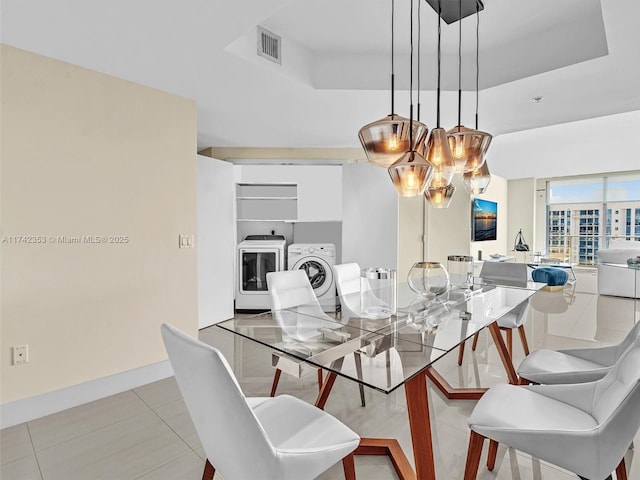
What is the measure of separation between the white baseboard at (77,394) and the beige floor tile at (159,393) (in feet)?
0.24

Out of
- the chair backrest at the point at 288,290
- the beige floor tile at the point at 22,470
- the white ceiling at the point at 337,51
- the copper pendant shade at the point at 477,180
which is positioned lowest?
the beige floor tile at the point at 22,470

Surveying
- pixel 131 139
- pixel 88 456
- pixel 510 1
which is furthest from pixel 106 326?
pixel 510 1

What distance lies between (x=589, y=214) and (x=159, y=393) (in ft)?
35.3

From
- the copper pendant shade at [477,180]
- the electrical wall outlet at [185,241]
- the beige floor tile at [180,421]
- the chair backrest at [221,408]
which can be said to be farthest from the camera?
the electrical wall outlet at [185,241]

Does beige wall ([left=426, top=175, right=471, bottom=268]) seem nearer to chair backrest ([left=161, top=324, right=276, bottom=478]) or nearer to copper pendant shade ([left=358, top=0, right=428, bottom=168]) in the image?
copper pendant shade ([left=358, top=0, right=428, bottom=168])

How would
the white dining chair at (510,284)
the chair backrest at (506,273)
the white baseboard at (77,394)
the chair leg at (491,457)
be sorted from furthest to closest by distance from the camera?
the chair backrest at (506,273) < the white dining chair at (510,284) < the white baseboard at (77,394) < the chair leg at (491,457)

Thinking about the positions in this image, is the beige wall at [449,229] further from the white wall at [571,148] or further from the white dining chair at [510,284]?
the white dining chair at [510,284]

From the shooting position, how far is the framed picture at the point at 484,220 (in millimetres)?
7898

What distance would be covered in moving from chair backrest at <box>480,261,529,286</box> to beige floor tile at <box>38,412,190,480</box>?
2.83m

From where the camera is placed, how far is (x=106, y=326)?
258cm

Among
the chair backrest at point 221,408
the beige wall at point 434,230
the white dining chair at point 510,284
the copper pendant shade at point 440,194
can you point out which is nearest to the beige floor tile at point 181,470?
the chair backrest at point 221,408

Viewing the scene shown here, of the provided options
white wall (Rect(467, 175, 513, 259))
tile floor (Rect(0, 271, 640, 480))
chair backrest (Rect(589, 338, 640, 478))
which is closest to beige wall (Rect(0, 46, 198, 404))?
tile floor (Rect(0, 271, 640, 480))

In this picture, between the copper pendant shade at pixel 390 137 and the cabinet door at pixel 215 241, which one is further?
the cabinet door at pixel 215 241

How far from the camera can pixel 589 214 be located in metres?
Answer: 9.36
